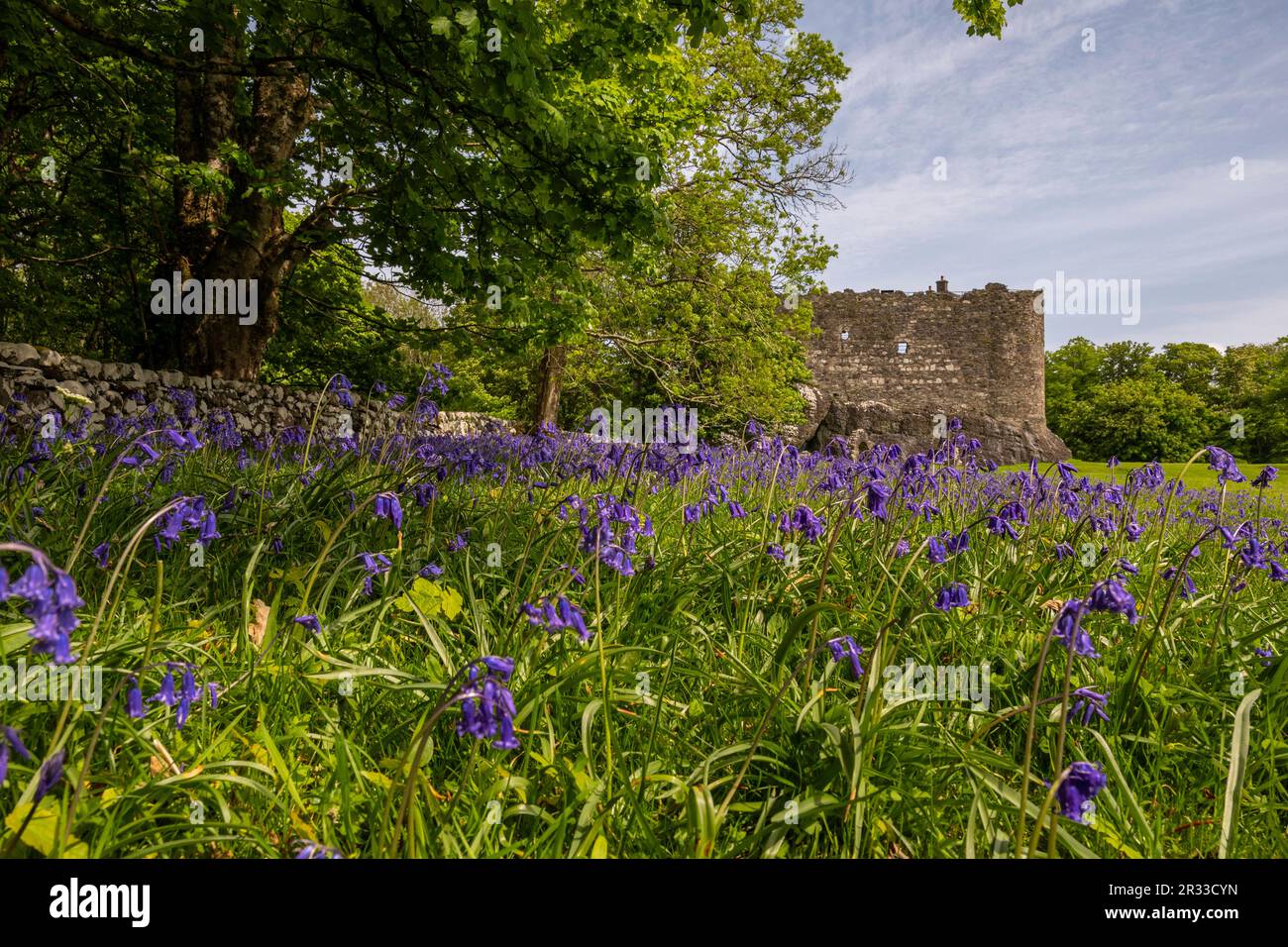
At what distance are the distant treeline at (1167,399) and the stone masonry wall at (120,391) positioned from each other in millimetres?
10772

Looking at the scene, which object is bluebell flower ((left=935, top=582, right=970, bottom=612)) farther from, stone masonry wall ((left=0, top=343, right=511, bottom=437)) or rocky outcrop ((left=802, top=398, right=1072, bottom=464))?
rocky outcrop ((left=802, top=398, right=1072, bottom=464))

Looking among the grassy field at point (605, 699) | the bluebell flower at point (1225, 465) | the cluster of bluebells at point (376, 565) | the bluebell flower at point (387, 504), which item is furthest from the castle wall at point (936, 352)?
the bluebell flower at point (387, 504)

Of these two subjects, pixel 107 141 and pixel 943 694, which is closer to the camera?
pixel 943 694

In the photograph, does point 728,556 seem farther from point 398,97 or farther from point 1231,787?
point 398,97

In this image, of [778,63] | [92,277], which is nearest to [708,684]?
[92,277]

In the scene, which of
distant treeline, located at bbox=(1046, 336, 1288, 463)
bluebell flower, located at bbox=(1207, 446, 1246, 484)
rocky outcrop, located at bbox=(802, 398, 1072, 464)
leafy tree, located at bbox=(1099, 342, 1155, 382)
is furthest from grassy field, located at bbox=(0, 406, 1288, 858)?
leafy tree, located at bbox=(1099, 342, 1155, 382)

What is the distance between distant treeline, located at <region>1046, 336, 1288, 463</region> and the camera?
30891 millimetres

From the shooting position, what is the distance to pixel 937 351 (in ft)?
104

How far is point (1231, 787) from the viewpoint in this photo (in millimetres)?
1740

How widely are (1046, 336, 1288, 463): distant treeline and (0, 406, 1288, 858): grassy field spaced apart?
4.36 meters

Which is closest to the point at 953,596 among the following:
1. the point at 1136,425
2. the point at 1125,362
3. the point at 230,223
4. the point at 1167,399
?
the point at 230,223

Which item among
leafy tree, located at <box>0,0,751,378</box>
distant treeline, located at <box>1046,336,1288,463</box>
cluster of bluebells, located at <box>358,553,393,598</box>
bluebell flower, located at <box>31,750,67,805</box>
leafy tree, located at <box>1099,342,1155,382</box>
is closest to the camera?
Answer: bluebell flower, located at <box>31,750,67,805</box>

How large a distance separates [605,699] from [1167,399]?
4166 centimetres
